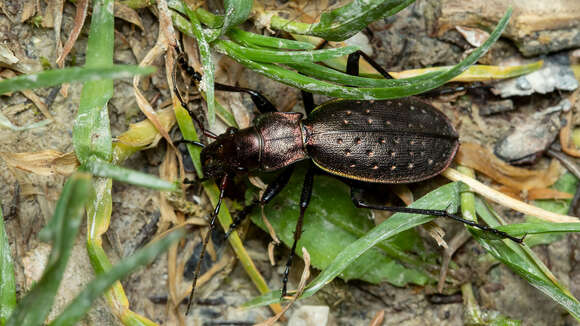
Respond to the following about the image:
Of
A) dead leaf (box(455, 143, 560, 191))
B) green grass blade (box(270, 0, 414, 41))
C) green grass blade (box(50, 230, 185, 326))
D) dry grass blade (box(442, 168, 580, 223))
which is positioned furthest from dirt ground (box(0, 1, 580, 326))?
green grass blade (box(50, 230, 185, 326))

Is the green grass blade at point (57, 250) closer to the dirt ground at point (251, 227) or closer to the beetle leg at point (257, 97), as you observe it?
the dirt ground at point (251, 227)

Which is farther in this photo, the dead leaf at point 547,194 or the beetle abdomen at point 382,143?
the dead leaf at point 547,194

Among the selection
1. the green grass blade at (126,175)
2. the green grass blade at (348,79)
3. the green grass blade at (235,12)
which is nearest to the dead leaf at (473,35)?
the green grass blade at (348,79)

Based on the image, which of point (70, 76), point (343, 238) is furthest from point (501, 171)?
point (70, 76)

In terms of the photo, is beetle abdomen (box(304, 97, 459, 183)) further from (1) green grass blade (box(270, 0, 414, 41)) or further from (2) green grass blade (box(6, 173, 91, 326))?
(2) green grass blade (box(6, 173, 91, 326))

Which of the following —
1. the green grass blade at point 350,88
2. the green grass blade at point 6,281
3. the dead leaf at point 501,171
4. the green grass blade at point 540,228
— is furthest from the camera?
the dead leaf at point 501,171

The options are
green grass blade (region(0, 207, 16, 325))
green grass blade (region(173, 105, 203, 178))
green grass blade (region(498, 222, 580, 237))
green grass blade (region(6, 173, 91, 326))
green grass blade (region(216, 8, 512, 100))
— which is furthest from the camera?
green grass blade (region(173, 105, 203, 178))
